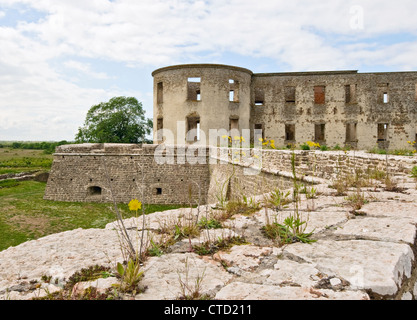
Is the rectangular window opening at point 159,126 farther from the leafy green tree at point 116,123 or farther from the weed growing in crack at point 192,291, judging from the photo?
the weed growing in crack at point 192,291

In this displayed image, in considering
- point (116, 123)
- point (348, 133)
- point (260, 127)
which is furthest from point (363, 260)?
point (116, 123)

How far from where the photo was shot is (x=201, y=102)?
18625 millimetres

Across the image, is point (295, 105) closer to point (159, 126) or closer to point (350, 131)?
point (350, 131)

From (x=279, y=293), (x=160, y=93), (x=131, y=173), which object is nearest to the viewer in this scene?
(x=279, y=293)

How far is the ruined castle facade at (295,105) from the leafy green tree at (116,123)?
1241 cm

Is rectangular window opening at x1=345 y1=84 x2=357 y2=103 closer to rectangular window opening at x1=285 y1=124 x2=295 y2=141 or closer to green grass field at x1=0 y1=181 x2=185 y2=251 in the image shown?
rectangular window opening at x1=285 y1=124 x2=295 y2=141

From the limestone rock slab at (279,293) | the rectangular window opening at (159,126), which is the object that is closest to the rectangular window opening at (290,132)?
the rectangular window opening at (159,126)

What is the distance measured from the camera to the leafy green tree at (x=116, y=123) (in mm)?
30847

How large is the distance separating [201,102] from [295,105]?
268 inches

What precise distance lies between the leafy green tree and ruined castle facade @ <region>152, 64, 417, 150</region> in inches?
489

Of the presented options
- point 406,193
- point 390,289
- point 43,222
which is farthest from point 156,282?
point 43,222

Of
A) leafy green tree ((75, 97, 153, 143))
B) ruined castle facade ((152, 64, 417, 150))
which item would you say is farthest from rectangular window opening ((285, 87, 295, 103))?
leafy green tree ((75, 97, 153, 143))
